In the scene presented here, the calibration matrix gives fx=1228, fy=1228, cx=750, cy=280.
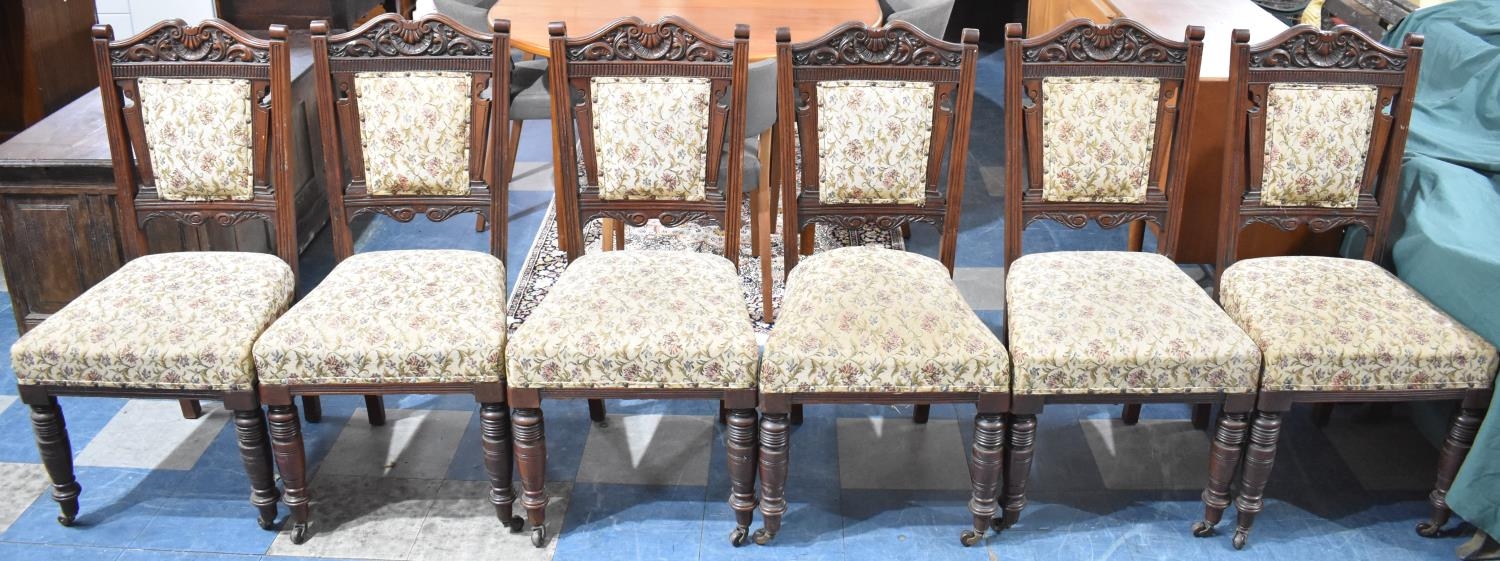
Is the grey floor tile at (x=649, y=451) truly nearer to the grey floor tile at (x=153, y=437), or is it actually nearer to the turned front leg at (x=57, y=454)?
the grey floor tile at (x=153, y=437)

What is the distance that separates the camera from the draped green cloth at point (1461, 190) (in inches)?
95.6

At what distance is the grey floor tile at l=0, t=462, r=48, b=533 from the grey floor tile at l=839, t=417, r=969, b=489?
1.77 metres

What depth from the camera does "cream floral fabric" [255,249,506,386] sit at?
235 cm

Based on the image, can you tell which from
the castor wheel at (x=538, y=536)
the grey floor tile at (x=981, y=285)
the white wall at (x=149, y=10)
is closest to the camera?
the castor wheel at (x=538, y=536)

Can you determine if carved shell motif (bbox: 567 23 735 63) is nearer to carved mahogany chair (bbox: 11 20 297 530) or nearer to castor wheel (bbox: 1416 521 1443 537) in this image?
carved mahogany chair (bbox: 11 20 297 530)

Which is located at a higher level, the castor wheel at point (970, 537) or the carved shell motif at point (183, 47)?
the carved shell motif at point (183, 47)

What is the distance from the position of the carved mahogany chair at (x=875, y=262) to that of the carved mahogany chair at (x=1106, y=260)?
0.31 feet

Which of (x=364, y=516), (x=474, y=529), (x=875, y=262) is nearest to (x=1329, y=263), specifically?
(x=875, y=262)

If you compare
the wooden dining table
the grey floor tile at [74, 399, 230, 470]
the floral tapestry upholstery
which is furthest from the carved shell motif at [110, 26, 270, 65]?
the floral tapestry upholstery

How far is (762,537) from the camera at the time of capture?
8.35ft

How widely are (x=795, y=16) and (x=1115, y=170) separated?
4.94ft

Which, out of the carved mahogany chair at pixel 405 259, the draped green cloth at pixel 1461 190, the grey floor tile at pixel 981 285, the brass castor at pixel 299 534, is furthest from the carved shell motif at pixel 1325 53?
the brass castor at pixel 299 534

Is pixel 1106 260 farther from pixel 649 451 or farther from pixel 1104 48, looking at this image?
pixel 649 451

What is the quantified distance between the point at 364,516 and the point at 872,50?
4.83 ft
